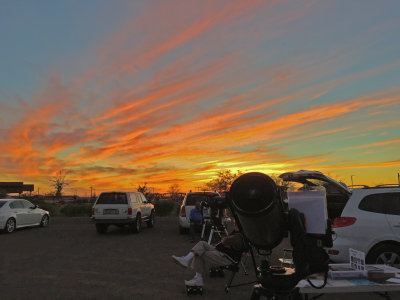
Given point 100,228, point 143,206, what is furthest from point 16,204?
point 143,206

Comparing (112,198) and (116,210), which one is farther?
(112,198)

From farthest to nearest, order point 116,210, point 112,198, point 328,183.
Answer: point 112,198, point 116,210, point 328,183

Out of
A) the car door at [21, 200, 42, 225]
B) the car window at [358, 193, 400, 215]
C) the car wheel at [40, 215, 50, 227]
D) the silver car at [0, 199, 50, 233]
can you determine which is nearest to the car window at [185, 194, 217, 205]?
the silver car at [0, 199, 50, 233]

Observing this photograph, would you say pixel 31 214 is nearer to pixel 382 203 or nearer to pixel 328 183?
pixel 328 183

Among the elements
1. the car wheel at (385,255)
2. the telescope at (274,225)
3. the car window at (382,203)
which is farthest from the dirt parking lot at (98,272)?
the telescope at (274,225)

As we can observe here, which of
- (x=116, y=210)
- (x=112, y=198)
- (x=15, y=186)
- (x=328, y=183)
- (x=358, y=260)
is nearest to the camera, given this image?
(x=358, y=260)

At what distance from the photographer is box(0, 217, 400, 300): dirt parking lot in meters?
6.04

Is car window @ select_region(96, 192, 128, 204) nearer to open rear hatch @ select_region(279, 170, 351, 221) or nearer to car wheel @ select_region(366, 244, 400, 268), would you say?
open rear hatch @ select_region(279, 170, 351, 221)

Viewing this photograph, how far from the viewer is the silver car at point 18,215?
52.5 ft

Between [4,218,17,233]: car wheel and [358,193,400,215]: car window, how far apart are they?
50.7ft

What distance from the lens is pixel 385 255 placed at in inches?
250

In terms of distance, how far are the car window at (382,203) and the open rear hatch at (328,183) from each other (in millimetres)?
364

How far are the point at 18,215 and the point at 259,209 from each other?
58.2 ft

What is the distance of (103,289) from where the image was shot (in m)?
6.35
